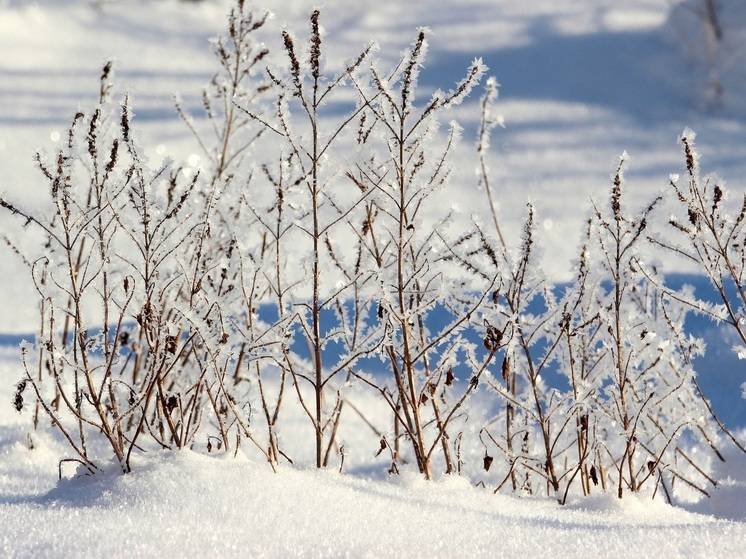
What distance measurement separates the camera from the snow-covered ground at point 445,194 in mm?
1568

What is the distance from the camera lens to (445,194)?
21.3 ft

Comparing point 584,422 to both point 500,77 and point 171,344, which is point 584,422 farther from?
point 500,77

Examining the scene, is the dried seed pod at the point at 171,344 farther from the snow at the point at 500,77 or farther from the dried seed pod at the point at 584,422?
the snow at the point at 500,77

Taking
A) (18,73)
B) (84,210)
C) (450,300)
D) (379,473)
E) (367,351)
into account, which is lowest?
(379,473)

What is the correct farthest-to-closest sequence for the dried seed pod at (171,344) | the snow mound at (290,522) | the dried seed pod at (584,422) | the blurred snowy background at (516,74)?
the blurred snowy background at (516,74), the dried seed pod at (584,422), the dried seed pod at (171,344), the snow mound at (290,522)

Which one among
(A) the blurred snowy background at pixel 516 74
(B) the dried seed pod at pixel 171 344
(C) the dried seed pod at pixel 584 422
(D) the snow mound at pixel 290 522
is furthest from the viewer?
(A) the blurred snowy background at pixel 516 74

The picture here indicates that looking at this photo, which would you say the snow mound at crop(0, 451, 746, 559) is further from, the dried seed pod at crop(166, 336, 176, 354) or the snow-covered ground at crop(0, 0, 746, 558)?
the dried seed pod at crop(166, 336, 176, 354)

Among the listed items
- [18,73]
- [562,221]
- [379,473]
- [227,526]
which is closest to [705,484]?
[379,473]

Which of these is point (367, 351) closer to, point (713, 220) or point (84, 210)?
point (84, 210)

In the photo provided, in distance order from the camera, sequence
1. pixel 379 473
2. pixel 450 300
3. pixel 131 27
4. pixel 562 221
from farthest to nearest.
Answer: pixel 131 27 < pixel 562 221 < pixel 379 473 < pixel 450 300

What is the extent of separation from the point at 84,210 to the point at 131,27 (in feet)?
24.8

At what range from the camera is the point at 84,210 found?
2012 mm

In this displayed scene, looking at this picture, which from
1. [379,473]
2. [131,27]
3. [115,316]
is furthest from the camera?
[131,27]

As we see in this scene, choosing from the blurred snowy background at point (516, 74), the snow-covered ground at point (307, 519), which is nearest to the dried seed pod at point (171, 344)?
the snow-covered ground at point (307, 519)
